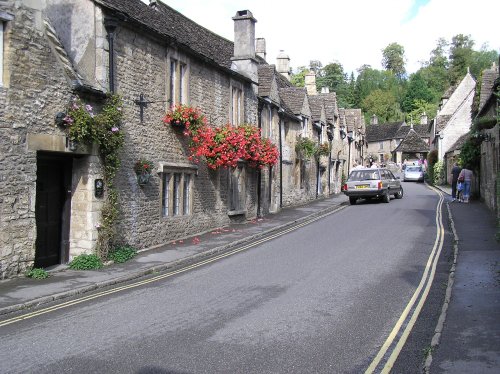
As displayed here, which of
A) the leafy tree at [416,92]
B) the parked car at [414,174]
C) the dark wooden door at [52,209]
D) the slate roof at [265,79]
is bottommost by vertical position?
the dark wooden door at [52,209]

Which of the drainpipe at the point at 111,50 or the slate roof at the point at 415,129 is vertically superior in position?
the slate roof at the point at 415,129

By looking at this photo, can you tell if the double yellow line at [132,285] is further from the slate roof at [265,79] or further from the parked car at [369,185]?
the parked car at [369,185]

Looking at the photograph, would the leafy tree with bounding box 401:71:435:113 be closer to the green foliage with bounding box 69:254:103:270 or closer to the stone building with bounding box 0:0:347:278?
the stone building with bounding box 0:0:347:278

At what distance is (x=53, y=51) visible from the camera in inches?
424

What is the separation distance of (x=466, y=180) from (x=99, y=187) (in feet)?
67.1

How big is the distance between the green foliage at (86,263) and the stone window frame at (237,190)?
8.31 m

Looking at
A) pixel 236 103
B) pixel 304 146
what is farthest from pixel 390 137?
pixel 236 103

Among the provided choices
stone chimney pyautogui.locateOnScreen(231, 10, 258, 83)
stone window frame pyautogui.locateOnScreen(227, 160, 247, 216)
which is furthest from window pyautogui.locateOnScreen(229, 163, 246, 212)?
stone chimney pyautogui.locateOnScreen(231, 10, 258, 83)

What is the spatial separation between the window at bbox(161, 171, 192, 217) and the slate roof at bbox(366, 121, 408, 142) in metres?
82.3

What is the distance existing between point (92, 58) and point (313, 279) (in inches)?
294

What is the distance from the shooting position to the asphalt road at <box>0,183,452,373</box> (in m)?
5.64

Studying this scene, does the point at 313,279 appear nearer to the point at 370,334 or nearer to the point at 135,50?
the point at 370,334

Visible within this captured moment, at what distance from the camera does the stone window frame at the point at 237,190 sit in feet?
64.4

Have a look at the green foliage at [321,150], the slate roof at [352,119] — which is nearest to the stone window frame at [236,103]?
the green foliage at [321,150]
